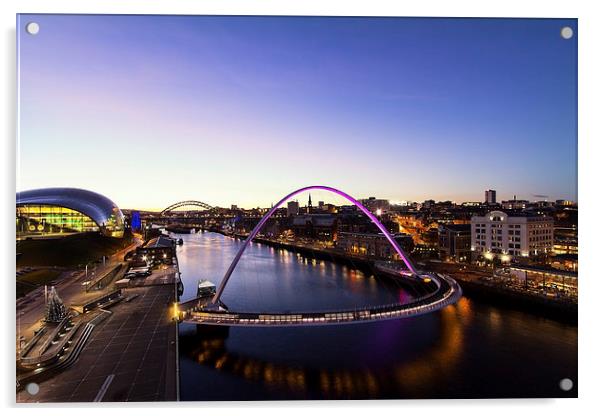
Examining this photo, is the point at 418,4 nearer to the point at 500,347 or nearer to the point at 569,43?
the point at 569,43

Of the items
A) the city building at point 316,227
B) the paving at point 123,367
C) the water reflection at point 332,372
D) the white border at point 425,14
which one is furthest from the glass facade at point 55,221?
the city building at point 316,227

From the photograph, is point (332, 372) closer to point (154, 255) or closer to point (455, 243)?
point (154, 255)

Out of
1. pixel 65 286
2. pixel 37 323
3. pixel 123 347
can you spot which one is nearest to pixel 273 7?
pixel 123 347

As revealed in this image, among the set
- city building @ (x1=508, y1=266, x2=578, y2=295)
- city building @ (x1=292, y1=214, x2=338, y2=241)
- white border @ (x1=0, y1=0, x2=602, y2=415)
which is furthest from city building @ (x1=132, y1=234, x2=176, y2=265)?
city building @ (x1=292, y1=214, x2=338, y2=241)

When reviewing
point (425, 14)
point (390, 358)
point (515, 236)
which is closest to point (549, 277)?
point (515, 236)

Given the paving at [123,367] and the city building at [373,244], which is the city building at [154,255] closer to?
the paving at [123,367]

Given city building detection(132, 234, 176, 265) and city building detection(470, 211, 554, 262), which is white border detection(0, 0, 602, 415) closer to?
city building detection(132, 234, 176, 265)
